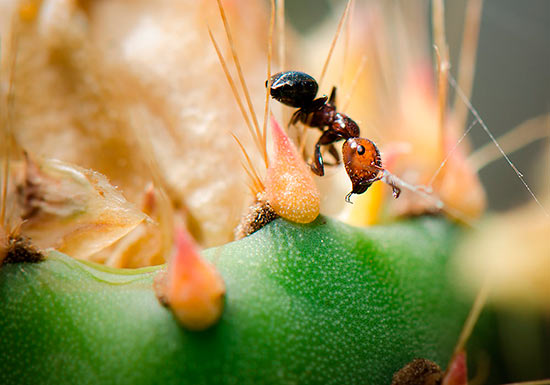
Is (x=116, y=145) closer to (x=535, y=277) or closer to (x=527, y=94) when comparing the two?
(x=535, y=277)

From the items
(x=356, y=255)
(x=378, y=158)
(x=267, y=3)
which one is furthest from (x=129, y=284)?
(x=267, y=3)

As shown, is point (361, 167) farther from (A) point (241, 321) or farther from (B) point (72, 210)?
(B) point (72, 210)

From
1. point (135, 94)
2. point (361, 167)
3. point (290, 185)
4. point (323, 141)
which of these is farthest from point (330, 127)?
point (135, 94)

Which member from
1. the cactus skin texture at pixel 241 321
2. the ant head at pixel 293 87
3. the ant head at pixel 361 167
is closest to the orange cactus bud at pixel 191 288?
the cactus skin texture at pixel 241 321

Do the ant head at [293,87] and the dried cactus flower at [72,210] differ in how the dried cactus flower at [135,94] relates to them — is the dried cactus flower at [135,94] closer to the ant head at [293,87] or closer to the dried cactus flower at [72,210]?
the ant head at [293,87]

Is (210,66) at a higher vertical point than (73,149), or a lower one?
higher

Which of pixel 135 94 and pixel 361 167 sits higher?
pixel 361 167

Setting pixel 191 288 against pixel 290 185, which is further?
pixel 290 185
